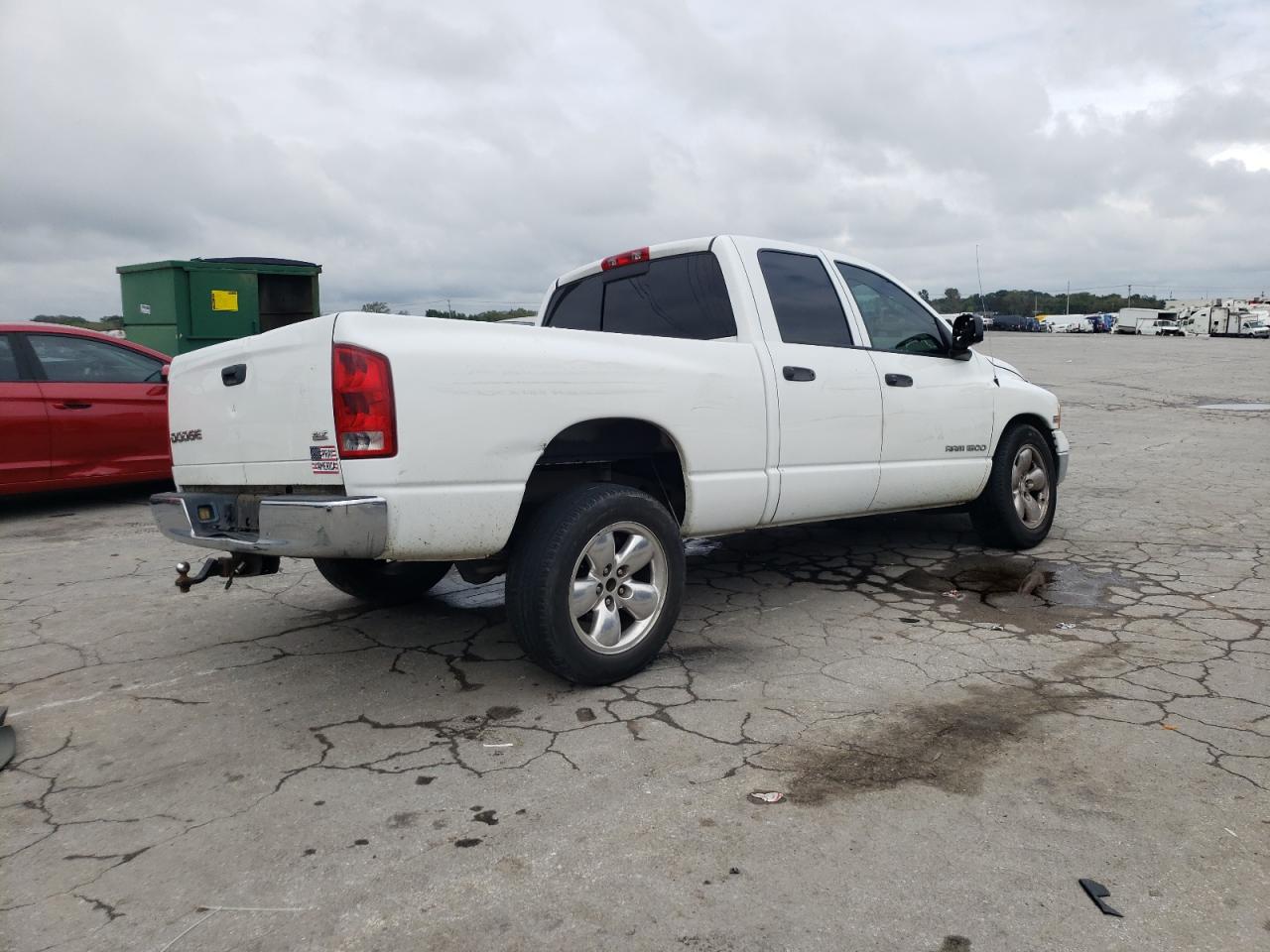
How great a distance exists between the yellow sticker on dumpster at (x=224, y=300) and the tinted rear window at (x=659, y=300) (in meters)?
7.58

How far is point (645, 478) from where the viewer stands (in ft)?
14.2

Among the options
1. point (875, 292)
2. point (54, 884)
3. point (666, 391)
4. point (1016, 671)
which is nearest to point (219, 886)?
point (54, 884)

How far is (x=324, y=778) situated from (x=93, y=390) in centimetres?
617

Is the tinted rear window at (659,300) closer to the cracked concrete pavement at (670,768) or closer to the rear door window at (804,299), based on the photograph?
the rear door window at (804,299)

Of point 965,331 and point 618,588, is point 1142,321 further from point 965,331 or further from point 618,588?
point 618,588

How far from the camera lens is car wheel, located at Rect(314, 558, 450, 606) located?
4.78m

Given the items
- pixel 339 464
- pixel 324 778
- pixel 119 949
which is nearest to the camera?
pixel 119 949

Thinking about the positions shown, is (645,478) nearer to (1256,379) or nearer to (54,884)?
(54,884)

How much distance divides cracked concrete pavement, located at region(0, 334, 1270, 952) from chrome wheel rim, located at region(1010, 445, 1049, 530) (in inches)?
21.5

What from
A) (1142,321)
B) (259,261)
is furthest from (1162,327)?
(259,261)

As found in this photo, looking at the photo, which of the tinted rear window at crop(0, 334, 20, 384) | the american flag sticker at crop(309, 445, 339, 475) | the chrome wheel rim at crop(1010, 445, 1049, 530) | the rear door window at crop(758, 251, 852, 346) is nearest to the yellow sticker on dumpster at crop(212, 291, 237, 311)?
the tinted rear window at crop(0, 334, 20, 384)

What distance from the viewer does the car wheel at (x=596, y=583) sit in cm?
347

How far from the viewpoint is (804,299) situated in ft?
16.0

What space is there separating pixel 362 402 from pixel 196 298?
9305mm
